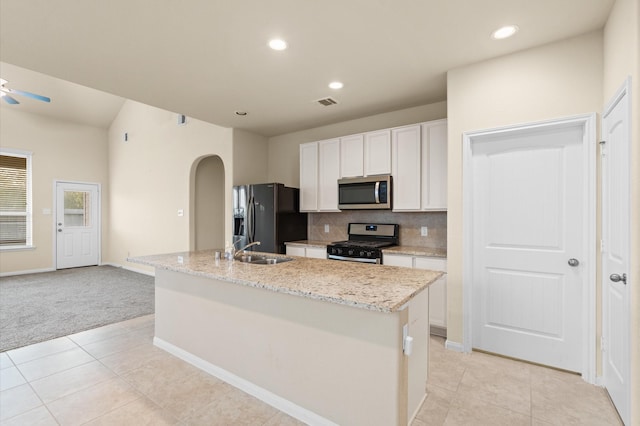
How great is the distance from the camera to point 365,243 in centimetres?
396

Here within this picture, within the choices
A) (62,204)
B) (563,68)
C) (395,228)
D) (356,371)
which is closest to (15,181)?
(62,204)

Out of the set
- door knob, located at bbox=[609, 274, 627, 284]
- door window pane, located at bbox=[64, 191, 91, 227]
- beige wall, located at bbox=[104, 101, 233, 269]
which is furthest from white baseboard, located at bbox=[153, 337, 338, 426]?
door window pane, located at bbox=[64, 191, 91, 227]

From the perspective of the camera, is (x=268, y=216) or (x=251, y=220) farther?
(x=251, y=220)

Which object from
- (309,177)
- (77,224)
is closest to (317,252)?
(309,177)

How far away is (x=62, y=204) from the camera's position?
704 cm

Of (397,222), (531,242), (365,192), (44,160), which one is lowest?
(531,242)

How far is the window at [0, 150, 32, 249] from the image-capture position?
20.6 feet

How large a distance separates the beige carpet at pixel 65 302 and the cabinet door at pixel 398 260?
3128mm

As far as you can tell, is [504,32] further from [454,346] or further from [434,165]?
[454,346]

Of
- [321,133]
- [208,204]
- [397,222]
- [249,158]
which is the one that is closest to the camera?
[397,222]

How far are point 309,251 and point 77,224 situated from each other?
6374 mm

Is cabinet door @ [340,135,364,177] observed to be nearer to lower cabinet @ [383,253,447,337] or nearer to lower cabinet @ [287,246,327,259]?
lower cabinet @ [287,246,327,259]

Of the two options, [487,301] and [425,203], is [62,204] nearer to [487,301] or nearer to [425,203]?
[425,203]

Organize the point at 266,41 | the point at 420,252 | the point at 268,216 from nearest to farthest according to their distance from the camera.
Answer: the point at 266,41 < the point at 420,252 < the point at 268,216
